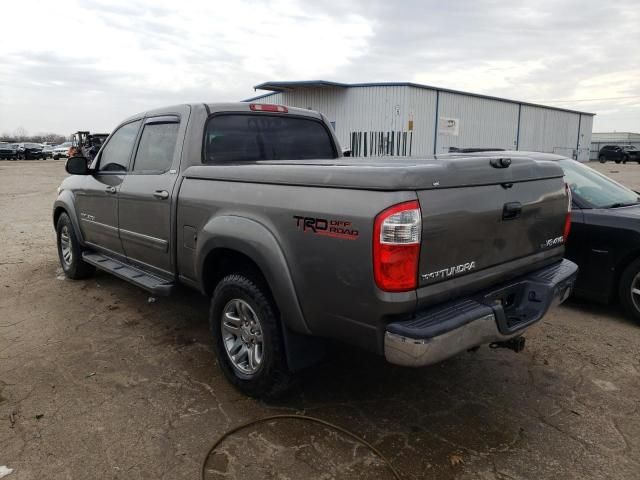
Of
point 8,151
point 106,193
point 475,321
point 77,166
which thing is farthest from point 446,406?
point 8,151

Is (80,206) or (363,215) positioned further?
(80,206)

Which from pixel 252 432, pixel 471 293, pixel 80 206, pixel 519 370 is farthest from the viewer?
pixel 80 206

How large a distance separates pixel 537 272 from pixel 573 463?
1.16m

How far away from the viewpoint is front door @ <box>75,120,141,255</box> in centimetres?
480

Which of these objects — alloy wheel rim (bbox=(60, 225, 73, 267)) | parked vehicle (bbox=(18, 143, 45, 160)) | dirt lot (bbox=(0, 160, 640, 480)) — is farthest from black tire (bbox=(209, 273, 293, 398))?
parked vehicle (bbox=(18, 143, 45, 160))

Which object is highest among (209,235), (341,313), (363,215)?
(363,215)

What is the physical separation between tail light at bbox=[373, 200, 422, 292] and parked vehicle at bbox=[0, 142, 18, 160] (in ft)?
168

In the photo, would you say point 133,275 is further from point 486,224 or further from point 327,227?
point 486,224

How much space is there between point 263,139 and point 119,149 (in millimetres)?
1667

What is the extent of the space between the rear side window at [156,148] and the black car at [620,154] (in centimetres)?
4787

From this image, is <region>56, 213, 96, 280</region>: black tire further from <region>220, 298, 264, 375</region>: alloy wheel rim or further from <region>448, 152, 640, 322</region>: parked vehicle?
<region>448, 152, 640, 322</region>: parked vehicle

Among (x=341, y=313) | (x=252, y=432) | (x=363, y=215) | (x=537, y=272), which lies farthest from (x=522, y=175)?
(x=252, y=432)

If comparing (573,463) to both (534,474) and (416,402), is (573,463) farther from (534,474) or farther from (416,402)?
(416,402)

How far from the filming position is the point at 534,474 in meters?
2.64
